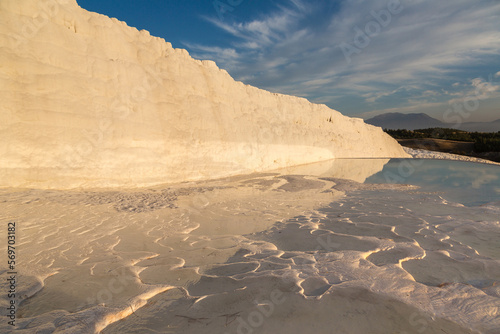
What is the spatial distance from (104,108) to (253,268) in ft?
28.2

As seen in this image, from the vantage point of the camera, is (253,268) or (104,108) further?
(104,108)

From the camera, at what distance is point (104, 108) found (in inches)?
356

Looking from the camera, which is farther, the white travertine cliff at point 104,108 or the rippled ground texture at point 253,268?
the white travertine cliff at point 104,108

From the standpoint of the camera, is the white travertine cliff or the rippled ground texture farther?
the white travertine cliff

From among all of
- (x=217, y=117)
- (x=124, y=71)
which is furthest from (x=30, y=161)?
(x=217, y=117)

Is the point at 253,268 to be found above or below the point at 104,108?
below

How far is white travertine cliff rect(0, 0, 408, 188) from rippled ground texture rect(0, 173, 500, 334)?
2.11m

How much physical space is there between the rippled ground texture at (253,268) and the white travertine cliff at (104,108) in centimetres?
211

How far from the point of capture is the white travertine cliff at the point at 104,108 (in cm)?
753

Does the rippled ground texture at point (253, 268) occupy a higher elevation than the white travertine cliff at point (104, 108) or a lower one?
lower

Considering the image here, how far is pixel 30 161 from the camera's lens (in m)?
7.30

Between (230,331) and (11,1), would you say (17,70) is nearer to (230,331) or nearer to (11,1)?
(11,1)

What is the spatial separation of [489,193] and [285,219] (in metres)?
7.44

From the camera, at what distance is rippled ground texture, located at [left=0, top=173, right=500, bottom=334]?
83.7 inches
